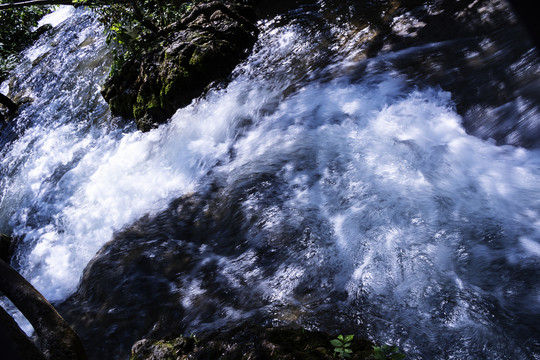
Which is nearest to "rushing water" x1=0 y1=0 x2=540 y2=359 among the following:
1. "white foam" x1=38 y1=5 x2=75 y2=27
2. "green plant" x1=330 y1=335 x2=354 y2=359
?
"green plant" x1=330 y1=335 x2=354 y2=359

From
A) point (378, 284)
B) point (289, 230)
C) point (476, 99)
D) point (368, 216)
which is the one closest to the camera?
point (378, 284)

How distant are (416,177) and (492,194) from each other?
29.1 inches

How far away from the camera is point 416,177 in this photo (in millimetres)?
4023

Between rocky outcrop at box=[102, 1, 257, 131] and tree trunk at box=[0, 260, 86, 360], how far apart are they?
18.9 feet

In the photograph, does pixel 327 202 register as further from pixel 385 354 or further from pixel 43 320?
pixel 43 320

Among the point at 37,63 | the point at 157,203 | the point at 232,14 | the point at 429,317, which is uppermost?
the point at 37,63

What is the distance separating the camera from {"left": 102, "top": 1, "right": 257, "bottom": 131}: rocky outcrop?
24.3 ft

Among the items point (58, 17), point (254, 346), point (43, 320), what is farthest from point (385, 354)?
point (58, 17)

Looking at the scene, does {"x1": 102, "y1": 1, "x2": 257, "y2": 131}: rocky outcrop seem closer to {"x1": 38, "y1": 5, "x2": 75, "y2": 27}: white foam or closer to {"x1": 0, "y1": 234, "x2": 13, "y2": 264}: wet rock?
{"x1": 0, "y1": 234, "x2": 13, "y2": 264}: wet rock

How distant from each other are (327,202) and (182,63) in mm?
4847

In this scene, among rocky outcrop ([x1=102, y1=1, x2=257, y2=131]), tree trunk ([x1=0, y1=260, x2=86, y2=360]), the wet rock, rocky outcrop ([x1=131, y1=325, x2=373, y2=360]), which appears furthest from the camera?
rocky outcrop ([x1=102, y1=1, x2=257, y2=131])

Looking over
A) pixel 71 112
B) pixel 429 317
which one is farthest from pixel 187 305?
pixel 71 112

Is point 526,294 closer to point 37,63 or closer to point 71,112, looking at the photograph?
point 71,112

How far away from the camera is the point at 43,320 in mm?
1987
